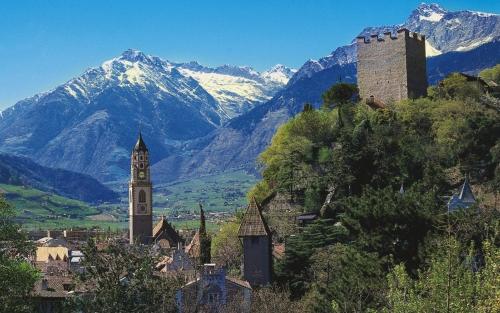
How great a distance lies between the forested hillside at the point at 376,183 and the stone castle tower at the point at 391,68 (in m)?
2.18

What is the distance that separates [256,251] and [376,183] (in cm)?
1298

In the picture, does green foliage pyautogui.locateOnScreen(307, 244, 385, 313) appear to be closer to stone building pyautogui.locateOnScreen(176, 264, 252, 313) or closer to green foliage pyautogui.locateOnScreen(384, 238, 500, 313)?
stone building pyautogui.locateOnScreen(176, 264, 252, 313)

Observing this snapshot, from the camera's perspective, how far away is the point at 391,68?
3836 inches

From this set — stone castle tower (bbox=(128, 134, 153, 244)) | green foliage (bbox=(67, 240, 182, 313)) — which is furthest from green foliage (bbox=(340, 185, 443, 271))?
stone castle tower (bbox=(128, 134, 153, 244))

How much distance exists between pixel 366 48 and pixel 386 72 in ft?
12.5

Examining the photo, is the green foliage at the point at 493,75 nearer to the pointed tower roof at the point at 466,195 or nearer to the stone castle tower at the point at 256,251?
the pointed tower roof at the point at 466,195

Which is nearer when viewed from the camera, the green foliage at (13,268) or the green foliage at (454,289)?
the green foliage at (454,289)

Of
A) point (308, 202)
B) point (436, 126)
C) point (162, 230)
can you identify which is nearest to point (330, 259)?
point (308, 202)

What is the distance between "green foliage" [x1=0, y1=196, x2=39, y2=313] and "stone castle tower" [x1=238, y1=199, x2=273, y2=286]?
28224 millimetres

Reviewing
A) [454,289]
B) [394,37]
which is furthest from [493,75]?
[454,289]

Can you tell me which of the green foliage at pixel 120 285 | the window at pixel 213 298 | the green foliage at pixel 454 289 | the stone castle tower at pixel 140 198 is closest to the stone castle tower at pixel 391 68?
the window at pixel 213 298

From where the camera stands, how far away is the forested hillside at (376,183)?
50.0m

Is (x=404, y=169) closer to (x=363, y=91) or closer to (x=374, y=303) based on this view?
(x=363, y=91)

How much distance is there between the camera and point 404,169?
257 ft
